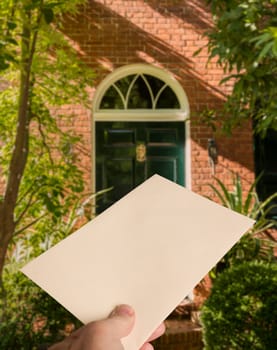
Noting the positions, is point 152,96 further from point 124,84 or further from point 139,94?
point 124,84

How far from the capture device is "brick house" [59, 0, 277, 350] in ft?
21.5

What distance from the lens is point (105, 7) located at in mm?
6625

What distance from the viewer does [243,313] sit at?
4.24 metres

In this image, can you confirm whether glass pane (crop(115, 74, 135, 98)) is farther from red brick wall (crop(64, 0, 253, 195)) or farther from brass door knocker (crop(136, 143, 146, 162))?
brass door knocker (crop(136, 143, 146, 162))

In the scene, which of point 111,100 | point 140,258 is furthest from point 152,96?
point 140,258

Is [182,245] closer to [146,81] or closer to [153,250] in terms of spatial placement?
[153,250]

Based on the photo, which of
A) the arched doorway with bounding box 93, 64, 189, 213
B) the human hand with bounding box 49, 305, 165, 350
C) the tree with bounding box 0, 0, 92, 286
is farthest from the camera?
the arched doorway with bounding box 93, 64, 189, 213

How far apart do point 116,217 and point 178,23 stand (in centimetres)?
658

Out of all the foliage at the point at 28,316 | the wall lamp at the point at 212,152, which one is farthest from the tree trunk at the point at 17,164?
the wall lamp at the point at 212,152

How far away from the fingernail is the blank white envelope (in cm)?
1

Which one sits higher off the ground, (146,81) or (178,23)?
(178,23)

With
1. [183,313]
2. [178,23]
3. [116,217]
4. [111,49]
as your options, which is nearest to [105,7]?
[111,49]

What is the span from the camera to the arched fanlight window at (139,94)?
6.71m

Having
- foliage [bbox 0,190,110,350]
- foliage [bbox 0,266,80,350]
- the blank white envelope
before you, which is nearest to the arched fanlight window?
foliage [bbox 0,190,110,350]
